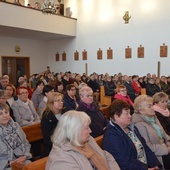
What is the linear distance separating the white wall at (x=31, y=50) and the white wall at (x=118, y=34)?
1093 millimetres

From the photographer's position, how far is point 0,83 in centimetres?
573

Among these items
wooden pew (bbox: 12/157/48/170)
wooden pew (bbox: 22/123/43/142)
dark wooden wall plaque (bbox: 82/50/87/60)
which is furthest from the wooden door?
wooden pew (bbox: 12/157/48/170)

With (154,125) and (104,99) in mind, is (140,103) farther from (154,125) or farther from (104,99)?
(104,99)

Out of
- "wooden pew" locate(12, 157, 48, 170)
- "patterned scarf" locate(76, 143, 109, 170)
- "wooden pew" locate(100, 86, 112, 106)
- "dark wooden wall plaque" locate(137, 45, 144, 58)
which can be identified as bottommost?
"wooden pew" locate(100, 86, 112, 106)

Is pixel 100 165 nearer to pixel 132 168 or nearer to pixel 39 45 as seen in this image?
pixel 132 168

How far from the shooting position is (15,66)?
14906 mm

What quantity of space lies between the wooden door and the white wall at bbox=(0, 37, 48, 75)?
31cm

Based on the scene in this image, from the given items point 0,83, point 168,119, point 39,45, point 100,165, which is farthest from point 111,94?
point 39,45

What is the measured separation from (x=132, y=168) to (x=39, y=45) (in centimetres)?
1464

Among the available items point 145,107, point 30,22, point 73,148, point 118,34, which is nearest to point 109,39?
point 118,34

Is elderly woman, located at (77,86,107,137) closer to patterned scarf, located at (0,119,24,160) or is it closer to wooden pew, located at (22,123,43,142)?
wooden pew, located at (22,123,43,142)

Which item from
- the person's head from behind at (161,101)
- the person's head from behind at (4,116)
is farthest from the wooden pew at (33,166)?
the person's head from behind at (161,101)

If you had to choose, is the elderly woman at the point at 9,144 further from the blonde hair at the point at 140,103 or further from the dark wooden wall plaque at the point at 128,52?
the dark wooden wall plaque at the point at 128,52

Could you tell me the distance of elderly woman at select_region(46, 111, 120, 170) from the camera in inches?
67.1
